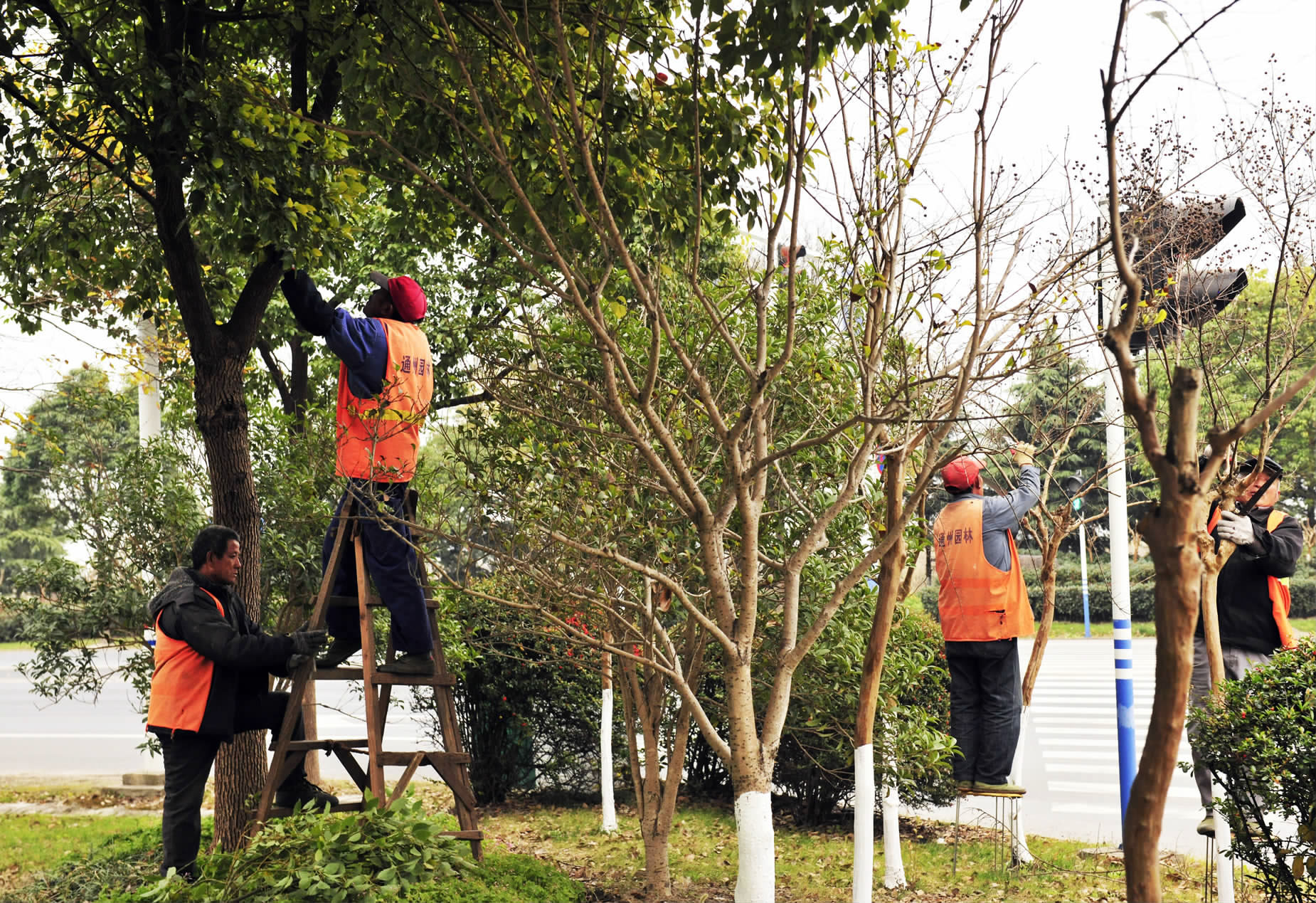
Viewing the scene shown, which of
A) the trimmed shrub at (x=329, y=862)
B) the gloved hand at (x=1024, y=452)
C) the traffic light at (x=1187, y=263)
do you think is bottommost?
the trimmed shrub at (x=329, y=862)

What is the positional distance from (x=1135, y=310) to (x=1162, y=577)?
0.54 metres

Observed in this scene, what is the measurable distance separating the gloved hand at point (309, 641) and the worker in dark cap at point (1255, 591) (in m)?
4.35

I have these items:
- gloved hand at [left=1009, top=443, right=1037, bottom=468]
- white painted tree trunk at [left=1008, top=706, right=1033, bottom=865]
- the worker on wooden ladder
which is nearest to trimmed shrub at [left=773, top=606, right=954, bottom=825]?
white painted tree trunk at [left=1008, top=706, right=1033, bottom=865]

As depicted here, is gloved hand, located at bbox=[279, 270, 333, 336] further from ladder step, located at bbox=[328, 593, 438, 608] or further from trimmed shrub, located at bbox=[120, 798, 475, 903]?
trimmed shrub, located at bbox=[120, 798, 475, 903]

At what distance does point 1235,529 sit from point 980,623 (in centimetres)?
164

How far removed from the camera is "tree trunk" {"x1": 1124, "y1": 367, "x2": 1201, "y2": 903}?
2107 millimetres

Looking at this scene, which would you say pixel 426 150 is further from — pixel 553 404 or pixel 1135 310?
pixel 1135 310

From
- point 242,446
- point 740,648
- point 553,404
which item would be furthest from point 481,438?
point 740,648

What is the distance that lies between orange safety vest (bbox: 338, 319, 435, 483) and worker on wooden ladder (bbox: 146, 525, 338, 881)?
2.55ft

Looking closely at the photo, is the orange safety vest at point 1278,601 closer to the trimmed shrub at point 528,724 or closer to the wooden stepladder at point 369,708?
the wooden stepladder at point 369,708

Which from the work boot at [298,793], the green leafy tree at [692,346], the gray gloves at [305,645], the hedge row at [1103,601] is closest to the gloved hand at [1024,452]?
the green leafy tree at [692,346]

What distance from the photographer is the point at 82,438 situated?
26.0 feet

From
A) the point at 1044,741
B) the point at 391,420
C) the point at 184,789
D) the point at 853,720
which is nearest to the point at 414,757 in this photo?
the point at 184,789

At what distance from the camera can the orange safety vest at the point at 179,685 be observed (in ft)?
16.1
